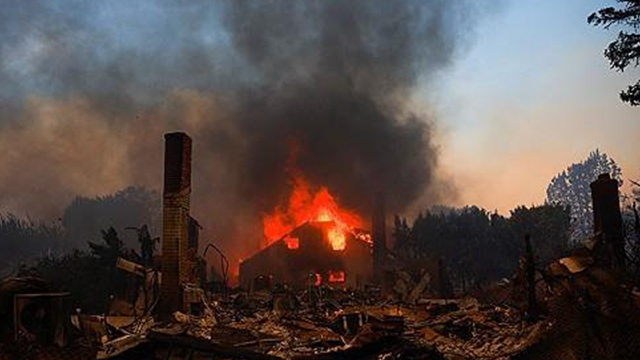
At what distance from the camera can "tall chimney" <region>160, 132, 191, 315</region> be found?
14906 mm

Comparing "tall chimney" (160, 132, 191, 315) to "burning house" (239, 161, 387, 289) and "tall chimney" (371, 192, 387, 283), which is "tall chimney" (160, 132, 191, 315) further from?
"tall chimney" (371, 192, 387, 283)

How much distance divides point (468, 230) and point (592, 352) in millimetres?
42345

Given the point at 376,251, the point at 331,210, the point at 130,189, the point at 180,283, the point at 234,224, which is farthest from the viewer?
the point at 130,189

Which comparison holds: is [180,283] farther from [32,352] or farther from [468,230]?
[468,230]

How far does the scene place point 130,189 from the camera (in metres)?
94.6

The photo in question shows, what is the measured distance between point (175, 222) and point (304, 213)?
3575 centimetres

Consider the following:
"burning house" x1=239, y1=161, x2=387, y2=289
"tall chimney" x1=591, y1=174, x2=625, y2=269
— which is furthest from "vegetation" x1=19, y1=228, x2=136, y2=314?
"burning house" x1=239, y1=161, x2=387, y2=289

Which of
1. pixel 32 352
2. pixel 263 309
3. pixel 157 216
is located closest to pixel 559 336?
pixel 32 352

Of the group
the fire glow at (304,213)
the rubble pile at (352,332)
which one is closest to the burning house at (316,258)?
the fire glow at (304,213)

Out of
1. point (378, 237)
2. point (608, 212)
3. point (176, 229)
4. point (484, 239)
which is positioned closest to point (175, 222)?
point (176, 229)

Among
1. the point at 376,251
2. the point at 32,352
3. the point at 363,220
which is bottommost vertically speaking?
the point at 32,352

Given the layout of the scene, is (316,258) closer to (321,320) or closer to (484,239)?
(484,239)

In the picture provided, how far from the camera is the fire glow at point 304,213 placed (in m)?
50.2

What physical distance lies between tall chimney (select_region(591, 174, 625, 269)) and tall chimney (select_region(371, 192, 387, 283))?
1089 inches
